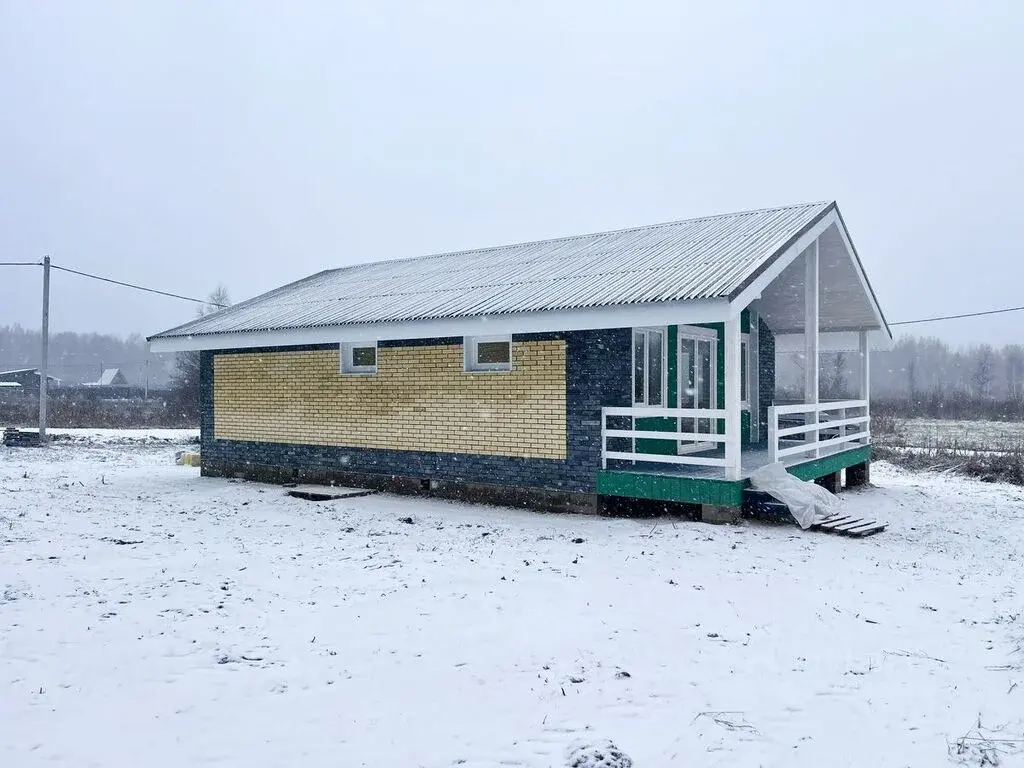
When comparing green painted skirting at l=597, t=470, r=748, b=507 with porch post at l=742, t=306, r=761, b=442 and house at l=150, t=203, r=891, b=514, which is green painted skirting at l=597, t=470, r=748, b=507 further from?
porch post at l=742, t=306, r=761, b=442

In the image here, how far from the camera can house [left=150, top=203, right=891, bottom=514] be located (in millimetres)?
10984

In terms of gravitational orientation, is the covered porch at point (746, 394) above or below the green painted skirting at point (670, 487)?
above

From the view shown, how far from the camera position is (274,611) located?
6.62 meters

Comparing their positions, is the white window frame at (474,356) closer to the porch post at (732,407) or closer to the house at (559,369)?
the house at (559,369)

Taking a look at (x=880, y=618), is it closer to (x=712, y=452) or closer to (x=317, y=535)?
(x=317, y=535)

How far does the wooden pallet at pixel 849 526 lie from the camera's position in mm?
10023

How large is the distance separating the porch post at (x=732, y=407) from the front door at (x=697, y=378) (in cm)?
327

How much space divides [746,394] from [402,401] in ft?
25.9

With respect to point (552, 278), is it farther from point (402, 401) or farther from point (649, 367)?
point (402, 401)

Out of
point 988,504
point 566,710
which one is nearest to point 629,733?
point 566,710

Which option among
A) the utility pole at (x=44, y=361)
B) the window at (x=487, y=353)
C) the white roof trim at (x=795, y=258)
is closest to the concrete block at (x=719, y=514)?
the white roof trim at (x=795, y=258)

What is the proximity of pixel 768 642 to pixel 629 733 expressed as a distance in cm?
194

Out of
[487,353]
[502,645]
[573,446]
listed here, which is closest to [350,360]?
[487,353]

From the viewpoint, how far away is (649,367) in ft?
42.4
